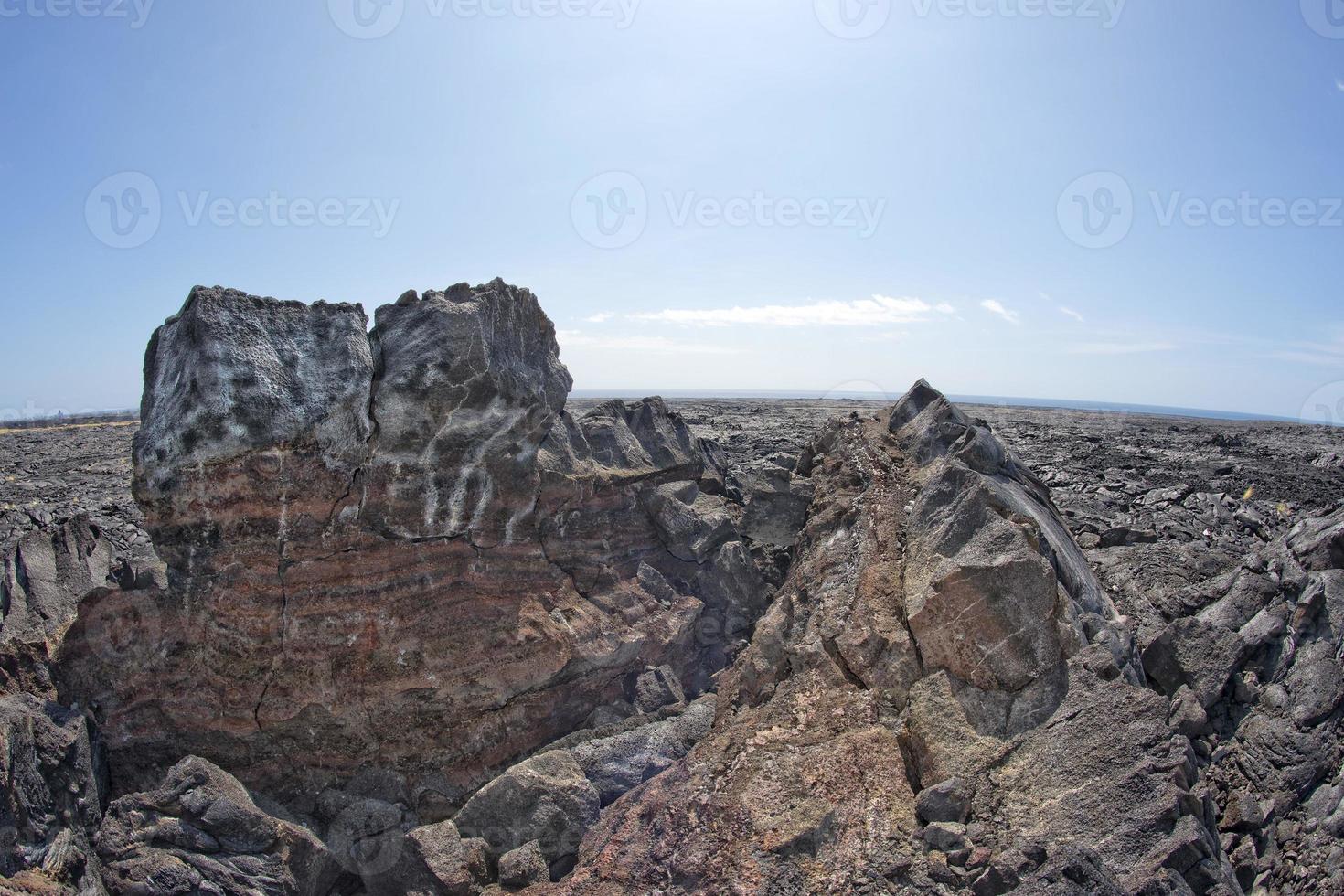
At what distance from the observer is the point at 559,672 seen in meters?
7.90

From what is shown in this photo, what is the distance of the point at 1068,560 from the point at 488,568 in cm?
590

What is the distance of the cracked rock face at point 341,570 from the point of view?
6.68 meters

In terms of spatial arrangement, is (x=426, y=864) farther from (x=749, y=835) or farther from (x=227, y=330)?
(x=227, y=330)

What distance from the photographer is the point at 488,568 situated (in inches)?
314

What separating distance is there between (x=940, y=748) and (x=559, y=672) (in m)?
4.12

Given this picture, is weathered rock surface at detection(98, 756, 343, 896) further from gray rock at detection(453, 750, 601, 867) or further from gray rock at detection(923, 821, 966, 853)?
gray rock at detection(923, 821, 966, 853)

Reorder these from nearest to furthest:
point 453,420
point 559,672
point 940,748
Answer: point 940,748 → point 453,420 → point 559,672

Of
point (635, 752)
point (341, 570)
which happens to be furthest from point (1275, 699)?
point (341, 570)

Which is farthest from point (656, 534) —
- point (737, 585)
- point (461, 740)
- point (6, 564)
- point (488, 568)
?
point (6, 564)

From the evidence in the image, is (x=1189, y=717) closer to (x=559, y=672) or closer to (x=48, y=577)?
(x=559, y=672)

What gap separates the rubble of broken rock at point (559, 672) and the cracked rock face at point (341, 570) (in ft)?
0.11

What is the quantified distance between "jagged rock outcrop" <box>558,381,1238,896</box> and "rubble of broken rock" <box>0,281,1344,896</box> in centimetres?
3

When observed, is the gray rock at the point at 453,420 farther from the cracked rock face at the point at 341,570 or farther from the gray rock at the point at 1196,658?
the gray rock at the point at 1196,658

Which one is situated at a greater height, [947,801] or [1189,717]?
[1189,717]
